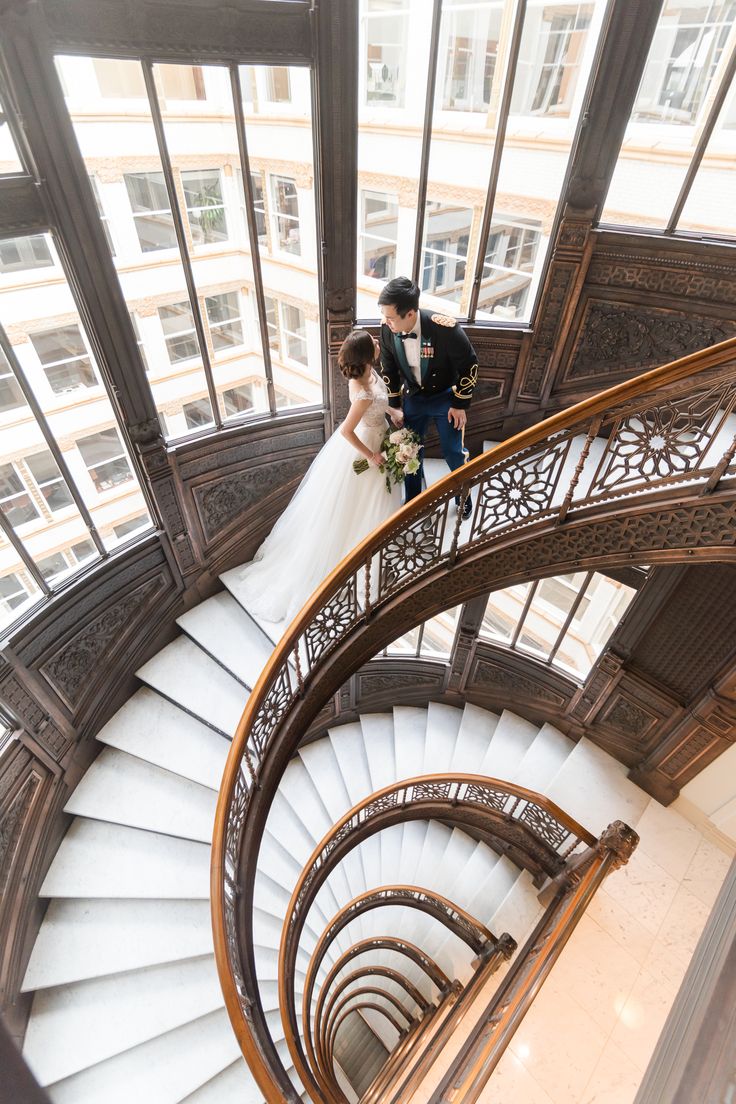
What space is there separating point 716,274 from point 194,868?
20.1ft

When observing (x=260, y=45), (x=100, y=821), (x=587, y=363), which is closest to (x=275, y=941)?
(x=100, y=821)

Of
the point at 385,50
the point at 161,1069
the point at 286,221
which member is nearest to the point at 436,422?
the point at 286,221

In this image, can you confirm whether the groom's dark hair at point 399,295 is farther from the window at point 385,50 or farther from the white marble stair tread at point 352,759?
the white marble stair tread at point 352,759

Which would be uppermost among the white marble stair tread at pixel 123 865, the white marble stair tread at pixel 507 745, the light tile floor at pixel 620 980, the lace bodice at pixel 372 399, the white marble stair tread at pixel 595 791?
the lace bodice at pixel 372 399

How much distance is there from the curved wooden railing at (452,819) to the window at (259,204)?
5007mm

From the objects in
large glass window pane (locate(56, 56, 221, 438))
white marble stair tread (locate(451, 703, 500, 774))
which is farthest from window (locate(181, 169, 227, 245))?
white marble stair tread (locate(451, 703, 500, 774))

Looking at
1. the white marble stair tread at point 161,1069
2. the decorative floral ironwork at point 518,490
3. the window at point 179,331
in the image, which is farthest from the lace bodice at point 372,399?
the white marble stair tread at point 161,1069

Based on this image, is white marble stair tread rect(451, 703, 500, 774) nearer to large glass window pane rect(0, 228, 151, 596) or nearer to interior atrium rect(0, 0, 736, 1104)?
interior atrium rect(0, 0, 736, 1104)

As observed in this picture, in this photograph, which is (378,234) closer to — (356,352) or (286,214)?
(286,214)

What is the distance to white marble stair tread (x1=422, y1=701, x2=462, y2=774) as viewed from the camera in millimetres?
6543

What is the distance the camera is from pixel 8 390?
141 inches

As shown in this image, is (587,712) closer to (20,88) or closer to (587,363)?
(587,363)

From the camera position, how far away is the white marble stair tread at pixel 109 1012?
412 centimetres

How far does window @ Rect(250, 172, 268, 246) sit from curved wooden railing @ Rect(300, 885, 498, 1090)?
6254 mm
